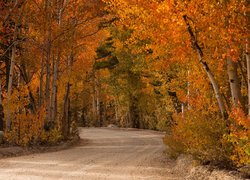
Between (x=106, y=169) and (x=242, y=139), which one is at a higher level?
(x=242, y=139)

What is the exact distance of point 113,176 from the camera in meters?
9.97

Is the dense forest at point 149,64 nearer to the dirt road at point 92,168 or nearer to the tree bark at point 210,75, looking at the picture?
the tree bark at point 210,75

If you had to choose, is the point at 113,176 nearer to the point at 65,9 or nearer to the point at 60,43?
the point at 60,43

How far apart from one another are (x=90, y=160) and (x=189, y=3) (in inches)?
259

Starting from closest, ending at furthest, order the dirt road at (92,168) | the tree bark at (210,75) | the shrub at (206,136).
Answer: the shrub at (206,136), the dirt road at (92,168), the tree bark at (210,75)

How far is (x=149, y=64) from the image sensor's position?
875 inches

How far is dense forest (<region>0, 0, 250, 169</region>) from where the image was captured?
977 centimetres

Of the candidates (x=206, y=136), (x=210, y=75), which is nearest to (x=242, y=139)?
(x=206, y=136)

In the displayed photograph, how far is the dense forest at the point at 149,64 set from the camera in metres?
9.77

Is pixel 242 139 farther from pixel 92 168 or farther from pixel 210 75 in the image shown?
pixel 92 168

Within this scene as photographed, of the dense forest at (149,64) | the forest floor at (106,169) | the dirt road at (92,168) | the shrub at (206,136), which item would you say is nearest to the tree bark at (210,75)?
the dense forest at (149,64)

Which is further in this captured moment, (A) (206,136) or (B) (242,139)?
(A) (206,136)

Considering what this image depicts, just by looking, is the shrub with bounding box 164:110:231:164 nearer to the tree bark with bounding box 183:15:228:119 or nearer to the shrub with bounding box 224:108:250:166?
the tree bark with bounding box 183:15:228:119

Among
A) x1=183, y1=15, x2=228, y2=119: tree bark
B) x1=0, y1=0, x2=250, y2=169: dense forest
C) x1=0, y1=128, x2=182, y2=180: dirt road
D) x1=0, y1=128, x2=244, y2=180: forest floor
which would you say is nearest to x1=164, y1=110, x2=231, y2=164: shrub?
x1=0, y1=0, x2=250, y2=169: dense forest
